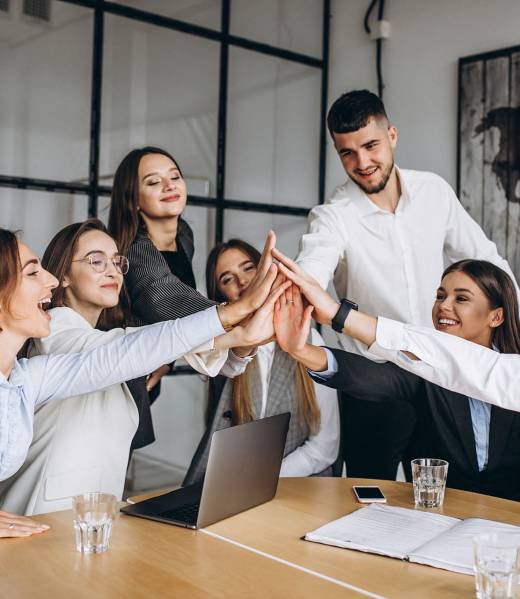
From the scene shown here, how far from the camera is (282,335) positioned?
79.7 inches

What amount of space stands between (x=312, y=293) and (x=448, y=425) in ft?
1.76

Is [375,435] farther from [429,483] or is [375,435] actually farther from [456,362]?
[429,483]

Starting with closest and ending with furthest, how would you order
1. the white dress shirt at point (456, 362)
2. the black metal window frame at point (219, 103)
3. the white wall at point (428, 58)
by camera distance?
the white dress shirt at point (456, 362) → the black metal window frame at point (219, 103) → the white wall at point (428, 58)

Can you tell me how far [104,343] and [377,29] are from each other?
9.66 ft

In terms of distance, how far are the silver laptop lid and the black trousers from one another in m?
0.85

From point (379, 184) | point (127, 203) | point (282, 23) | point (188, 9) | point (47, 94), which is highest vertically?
point (282, 23)

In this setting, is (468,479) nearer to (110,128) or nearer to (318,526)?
(318,526)

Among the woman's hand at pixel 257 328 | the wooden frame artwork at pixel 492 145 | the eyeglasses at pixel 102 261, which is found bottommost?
the woman's hand at pixel 257 328

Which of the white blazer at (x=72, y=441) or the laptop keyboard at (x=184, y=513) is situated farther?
the white blazer at (x=72, y=441)

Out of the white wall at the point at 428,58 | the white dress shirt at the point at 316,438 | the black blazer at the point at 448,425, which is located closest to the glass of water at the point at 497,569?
the black blazer at the point at 448,425

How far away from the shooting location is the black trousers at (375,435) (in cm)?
247

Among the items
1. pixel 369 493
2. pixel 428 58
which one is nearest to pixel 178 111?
pixel 428 58

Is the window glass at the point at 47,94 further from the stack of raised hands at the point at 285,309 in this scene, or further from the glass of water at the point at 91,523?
the glass of water at the point at 91,523

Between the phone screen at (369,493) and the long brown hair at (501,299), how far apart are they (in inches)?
32.3
